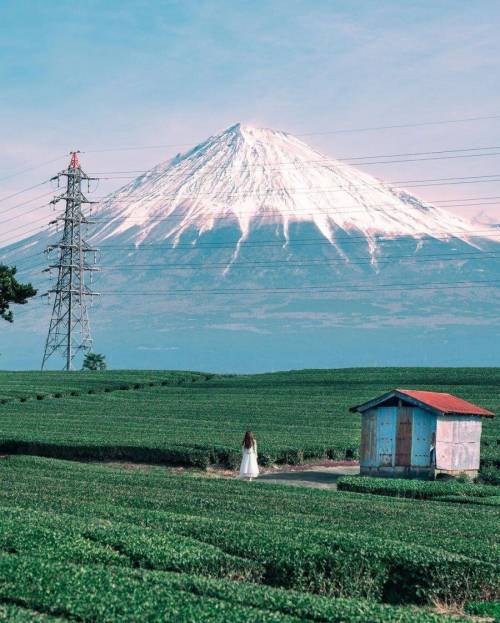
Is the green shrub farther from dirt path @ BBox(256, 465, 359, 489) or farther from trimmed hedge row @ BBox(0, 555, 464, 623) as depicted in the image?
dirt path @ BBox(256, 465, 359, 489)

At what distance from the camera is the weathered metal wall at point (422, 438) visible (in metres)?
45.7

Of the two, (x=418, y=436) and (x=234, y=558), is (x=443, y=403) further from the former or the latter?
(x=234, y=558)

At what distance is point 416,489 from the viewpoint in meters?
37.8

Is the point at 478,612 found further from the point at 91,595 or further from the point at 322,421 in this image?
the point at 322,421

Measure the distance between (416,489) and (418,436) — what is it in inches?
327

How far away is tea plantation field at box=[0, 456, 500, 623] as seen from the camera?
16297 millimetres

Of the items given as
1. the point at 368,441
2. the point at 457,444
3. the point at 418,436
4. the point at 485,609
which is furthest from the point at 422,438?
the point at 485,609

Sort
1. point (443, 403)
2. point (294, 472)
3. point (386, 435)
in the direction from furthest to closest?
1. point (294, 472)
2. point (386, 435)
3. point (443, 403)

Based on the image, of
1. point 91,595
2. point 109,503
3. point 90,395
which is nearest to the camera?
point 91,595

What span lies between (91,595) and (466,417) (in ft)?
109

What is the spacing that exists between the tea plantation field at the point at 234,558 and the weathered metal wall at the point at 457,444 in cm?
1372

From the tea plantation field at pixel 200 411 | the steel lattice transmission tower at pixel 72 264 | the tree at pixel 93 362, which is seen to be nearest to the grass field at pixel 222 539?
the tea plantation field at pixel 200 411

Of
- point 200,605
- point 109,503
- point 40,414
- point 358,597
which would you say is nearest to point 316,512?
point 109,503

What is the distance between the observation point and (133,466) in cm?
4800
